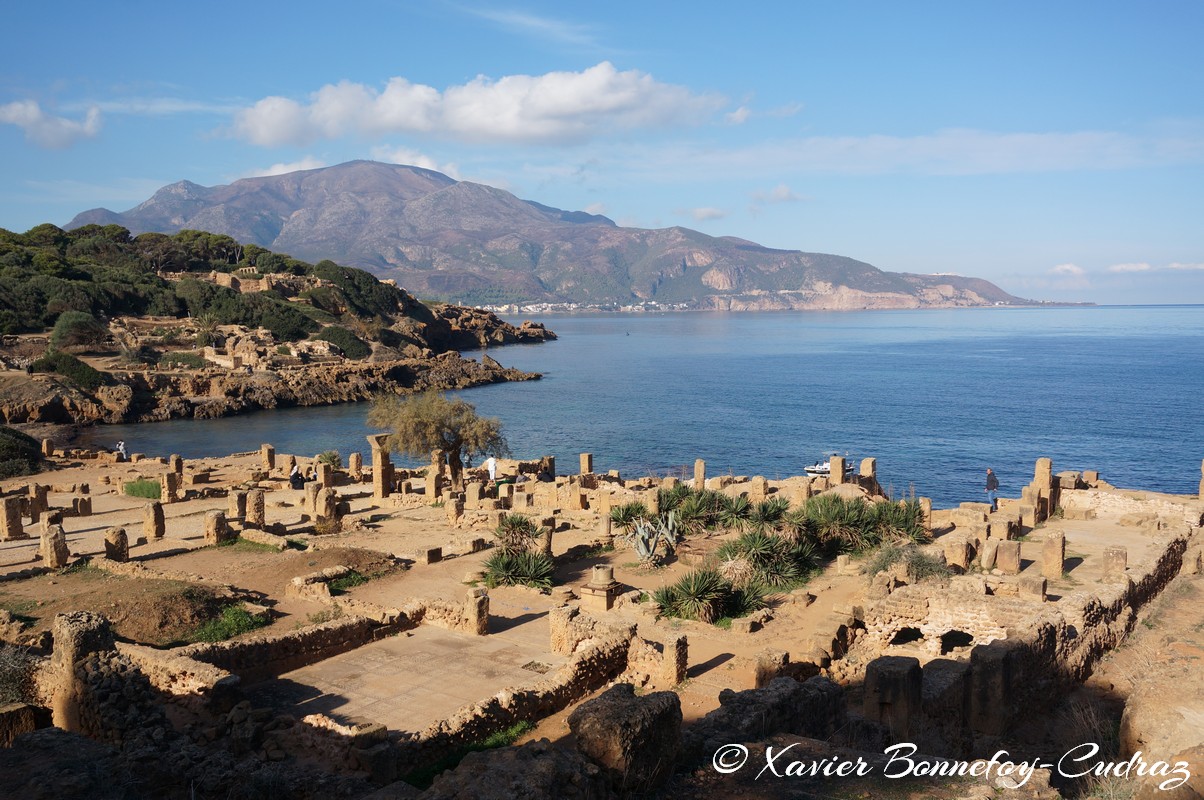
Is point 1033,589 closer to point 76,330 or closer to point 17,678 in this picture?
point 17,678

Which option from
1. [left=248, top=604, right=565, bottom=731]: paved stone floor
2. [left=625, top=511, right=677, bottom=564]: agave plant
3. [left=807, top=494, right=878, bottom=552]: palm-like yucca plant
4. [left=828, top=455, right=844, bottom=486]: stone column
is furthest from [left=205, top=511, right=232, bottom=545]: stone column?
[left=828, top=455, right=844, bottom=486]: stone column

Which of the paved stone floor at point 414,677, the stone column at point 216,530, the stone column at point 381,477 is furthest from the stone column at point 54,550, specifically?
the stone column at point 381,477

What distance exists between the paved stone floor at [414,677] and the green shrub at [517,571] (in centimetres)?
299

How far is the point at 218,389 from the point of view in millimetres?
79500

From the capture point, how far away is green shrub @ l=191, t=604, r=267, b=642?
16.0 meters

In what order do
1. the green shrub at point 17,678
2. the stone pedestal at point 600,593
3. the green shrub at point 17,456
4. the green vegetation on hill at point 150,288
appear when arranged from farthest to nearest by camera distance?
1. the green vegetation on hill at point 150,288
2. the green shrub at point 17,456
3. the stone pedestal at point 600,593
4. the green shrub at point 17,678

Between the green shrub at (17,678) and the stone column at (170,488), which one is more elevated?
the green shrub at (17,678)

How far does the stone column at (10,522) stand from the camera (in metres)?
24.1

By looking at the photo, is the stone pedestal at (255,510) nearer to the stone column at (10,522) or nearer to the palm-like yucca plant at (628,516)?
the stone column at (10,522)

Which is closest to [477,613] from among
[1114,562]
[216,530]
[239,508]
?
[216,530]

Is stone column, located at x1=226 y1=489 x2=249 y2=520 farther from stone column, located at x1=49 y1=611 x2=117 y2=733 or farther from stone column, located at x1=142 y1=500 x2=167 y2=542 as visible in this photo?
stone column, located at x1=49 y1=611 x2=117 y2=733

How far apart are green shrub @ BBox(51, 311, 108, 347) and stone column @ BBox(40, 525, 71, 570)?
67.7 metres

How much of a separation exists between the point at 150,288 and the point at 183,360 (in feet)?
76.9

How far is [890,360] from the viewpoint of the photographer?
438 ft
